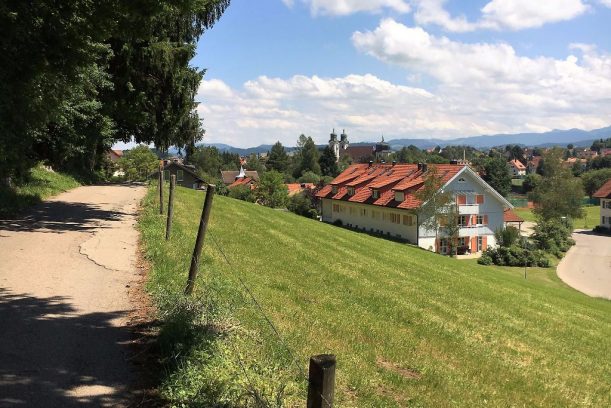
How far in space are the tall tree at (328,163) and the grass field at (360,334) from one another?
12480 centimetres

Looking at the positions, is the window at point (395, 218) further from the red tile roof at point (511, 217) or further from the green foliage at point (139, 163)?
the green foliage at point (139, 163)

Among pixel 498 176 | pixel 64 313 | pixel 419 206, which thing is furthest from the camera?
pixel 498 176

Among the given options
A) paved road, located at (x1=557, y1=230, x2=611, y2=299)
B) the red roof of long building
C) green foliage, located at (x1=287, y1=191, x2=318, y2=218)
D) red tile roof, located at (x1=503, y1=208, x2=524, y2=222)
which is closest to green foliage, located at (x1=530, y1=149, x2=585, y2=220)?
red tile roof, located at (x1=503, y1=208, x2=524, y2=222)

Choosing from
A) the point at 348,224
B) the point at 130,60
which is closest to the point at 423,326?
the point at 130,60

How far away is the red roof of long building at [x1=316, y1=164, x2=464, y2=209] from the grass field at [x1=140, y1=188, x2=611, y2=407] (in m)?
30.9

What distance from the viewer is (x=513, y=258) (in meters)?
41.3

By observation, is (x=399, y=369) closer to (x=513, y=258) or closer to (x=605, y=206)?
(x=513, y=258)

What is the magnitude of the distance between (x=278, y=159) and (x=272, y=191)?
8274 cm

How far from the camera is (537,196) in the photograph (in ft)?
227

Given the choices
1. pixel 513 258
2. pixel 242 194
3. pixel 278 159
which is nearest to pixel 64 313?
pixel 513 258

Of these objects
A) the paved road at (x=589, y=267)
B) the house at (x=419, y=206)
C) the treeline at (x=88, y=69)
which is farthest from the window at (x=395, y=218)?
the treeline at (x=88, y=69)

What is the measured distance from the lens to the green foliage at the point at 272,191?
81.1 meters

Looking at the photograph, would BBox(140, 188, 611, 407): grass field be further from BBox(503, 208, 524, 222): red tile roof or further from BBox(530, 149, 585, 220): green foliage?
BBox(530, 149, 585, 220): green foliage

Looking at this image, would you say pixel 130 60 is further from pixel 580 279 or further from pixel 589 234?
pixel 589 234
